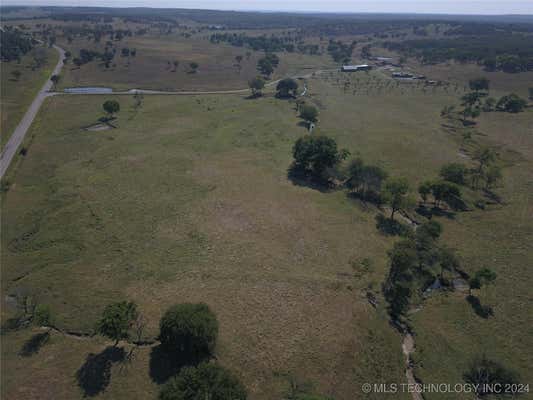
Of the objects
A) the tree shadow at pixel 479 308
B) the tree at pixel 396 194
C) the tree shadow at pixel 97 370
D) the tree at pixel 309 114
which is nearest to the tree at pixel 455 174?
the tree at pixel 396 194

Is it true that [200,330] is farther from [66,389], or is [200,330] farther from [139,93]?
[139,93]

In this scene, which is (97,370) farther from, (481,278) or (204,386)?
(481,278)

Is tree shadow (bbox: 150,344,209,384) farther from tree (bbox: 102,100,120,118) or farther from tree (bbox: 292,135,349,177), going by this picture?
tree (bbox: 102,100,120,118)

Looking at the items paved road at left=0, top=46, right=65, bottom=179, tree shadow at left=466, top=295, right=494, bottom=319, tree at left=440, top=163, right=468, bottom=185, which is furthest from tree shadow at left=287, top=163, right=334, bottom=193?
paved road at left=0, top=46, right=65, bottom=179

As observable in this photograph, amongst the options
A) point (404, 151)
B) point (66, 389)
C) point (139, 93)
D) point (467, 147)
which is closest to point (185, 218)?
point (66, 389)

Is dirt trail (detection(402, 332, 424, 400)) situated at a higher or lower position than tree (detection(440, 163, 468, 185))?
lower

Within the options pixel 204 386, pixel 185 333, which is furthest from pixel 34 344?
pixel 204 386
